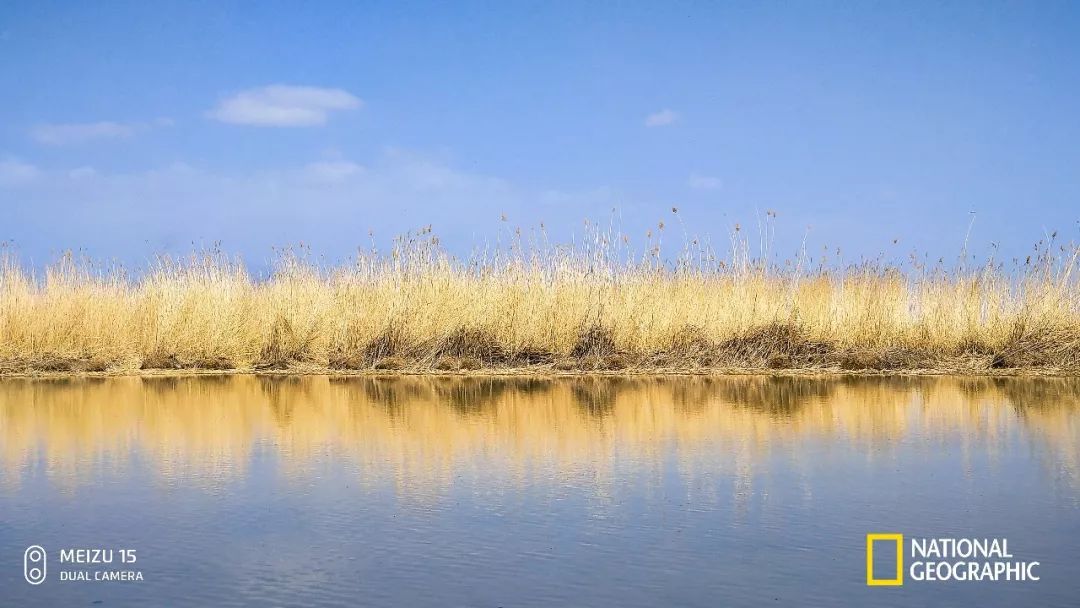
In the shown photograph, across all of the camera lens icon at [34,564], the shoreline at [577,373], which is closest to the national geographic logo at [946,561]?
the camera lens icon at [34,564]

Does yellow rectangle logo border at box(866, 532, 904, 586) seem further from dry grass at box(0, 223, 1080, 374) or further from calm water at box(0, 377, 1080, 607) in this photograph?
dry grass at box(0, 223, 1080, 374)

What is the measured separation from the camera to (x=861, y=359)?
13.9 m

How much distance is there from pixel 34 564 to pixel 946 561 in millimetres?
3598

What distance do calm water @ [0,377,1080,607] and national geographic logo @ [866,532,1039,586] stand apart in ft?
0.25

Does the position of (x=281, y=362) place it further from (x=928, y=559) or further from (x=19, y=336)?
(x=928, y=559)

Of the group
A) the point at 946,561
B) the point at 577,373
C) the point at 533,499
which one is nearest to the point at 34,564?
the point at 533,499

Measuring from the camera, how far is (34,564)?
4203 mm

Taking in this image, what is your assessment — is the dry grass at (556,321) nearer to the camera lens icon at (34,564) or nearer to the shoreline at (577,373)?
the shoreline at (577,373)

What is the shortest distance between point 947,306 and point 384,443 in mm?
9657

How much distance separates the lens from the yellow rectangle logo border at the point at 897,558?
12.8ft

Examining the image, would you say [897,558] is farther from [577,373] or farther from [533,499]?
[577,373]

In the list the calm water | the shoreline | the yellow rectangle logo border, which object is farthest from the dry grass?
the yellow rectangle logo border

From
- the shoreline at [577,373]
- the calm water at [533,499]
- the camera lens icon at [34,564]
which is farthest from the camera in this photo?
the shoreline at [577,373]

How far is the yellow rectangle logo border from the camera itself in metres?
3.91
